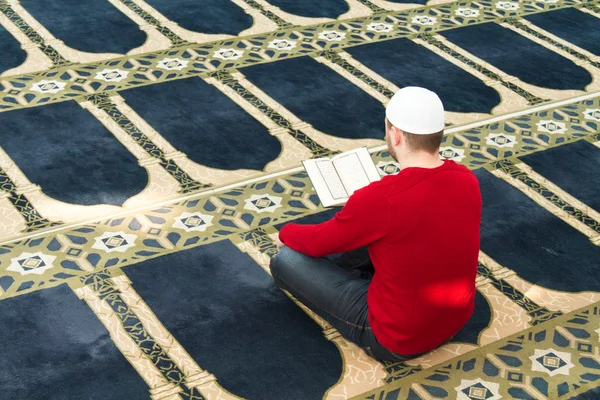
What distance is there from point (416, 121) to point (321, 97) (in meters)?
1.87

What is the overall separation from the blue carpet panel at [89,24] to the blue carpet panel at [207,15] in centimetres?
25

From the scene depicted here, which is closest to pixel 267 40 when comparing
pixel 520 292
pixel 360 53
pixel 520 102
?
pixel 360 53

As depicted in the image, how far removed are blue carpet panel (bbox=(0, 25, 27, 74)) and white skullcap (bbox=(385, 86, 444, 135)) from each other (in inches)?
100

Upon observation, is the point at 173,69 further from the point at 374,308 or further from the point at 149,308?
the point at 374,308

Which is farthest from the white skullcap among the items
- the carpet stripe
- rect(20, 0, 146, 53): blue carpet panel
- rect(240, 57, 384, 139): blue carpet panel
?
rect(20, 0, 146, 53): blue carpet panel

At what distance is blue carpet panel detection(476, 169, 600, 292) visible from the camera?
10.3 ft

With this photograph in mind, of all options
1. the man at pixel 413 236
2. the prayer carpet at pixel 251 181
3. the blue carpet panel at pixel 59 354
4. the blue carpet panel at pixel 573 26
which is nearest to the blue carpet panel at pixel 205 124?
the prayer carpet at pixel 251 181

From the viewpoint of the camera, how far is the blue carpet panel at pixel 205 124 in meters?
3.75

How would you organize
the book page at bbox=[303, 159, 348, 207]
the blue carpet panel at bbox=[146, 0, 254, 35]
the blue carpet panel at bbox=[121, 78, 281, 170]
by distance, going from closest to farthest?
the book page at bbox=[303, 159, 348, 207], the blue carpet panel at bbox=[121, 78, 281, 170], the blue carpet panel at bbox=[146, 0, 254, 35]

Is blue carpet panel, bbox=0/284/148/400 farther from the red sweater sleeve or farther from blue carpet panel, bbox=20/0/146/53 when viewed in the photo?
blue carpet panel, bbox=20/0/146/53

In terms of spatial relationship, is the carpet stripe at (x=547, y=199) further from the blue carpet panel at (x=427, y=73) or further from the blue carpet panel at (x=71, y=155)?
the blue carpet panel at (x=71, y=155)

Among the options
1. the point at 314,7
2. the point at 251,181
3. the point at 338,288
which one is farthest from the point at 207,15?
the point at 338,288

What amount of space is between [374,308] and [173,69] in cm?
223

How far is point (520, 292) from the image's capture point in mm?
3080
